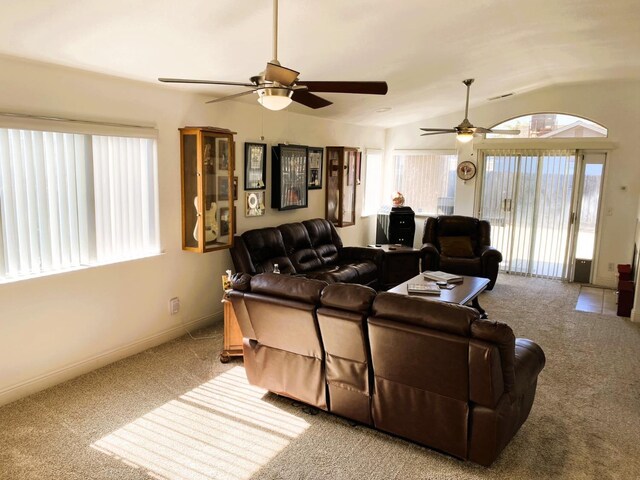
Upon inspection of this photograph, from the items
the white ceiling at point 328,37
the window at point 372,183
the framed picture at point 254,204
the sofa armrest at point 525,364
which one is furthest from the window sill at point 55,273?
the window at point 372,183

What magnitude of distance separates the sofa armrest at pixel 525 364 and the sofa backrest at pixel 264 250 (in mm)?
2613

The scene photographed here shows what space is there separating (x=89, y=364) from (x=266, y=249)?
1.96 m

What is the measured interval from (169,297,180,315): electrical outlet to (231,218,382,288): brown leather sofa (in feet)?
2.12

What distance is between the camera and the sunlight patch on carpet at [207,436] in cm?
258

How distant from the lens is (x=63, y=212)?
3443mm

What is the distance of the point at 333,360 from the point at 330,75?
8.48ft

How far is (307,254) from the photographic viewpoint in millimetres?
5504

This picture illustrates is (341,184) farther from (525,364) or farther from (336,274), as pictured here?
(525,364)

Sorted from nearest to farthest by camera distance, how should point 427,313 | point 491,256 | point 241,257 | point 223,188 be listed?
point 427,313 → point 223,188 → point 241,257 → point 491,256

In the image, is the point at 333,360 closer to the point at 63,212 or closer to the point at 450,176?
the point at 63,212

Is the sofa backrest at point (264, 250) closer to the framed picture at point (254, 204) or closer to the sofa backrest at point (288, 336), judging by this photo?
the framed picture at point (254, 204)

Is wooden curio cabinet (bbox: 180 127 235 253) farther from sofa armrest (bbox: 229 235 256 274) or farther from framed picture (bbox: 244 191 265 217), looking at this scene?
framed picture (bbox: 244 191 265 217)

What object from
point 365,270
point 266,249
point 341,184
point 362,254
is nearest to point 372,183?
point 341,184

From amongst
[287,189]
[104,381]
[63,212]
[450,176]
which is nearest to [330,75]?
[287,189]
